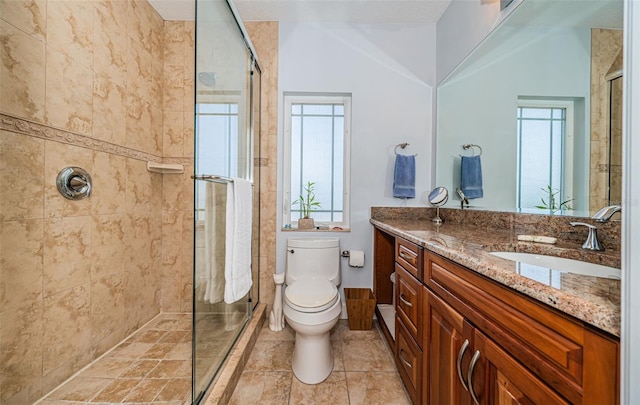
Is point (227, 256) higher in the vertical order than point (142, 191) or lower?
lower

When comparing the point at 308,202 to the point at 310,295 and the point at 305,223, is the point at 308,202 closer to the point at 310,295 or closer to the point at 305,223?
the point at 305,223

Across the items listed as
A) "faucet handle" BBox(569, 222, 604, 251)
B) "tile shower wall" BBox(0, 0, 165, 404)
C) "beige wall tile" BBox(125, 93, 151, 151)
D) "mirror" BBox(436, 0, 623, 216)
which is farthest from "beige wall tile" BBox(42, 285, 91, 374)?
"mirror" BBox(436, 0, 623, 216)

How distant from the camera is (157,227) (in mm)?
2186

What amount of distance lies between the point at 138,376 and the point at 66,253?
0.79m

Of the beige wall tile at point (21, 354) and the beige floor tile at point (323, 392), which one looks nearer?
the beige wall tile at point (21, 354)

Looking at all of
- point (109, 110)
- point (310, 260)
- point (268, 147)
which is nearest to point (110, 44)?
point (109, 110)

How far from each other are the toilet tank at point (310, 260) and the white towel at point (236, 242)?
1.44ft

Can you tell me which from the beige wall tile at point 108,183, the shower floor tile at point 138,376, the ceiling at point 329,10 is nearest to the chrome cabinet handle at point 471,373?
the shower floor tile at point 138,376

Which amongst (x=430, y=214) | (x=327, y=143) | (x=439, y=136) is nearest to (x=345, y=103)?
(x=327, y=143)

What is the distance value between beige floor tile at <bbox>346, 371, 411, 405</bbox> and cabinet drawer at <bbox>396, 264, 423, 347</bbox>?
0.41m

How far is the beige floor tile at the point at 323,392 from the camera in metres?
1.36

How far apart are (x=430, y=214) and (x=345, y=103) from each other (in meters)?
1.23

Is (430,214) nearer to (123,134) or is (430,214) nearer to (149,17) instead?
(123,134)

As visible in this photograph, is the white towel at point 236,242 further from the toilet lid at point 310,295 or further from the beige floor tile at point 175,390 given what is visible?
the beige floor tile at point 175,390
